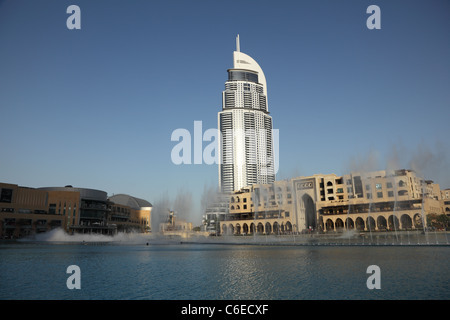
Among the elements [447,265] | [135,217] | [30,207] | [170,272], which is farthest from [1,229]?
[447,265]

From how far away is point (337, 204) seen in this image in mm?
104312

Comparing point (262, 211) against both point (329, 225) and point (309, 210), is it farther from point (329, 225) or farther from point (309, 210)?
point (329, 225)

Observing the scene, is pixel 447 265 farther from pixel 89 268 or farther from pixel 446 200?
pixel 446 200

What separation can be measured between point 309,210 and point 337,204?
55.3 ft

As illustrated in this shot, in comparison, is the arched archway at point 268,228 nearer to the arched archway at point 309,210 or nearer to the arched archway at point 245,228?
the arched archway at point 245,228

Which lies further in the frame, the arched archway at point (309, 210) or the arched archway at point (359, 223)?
the arched archway at point (309, 210)

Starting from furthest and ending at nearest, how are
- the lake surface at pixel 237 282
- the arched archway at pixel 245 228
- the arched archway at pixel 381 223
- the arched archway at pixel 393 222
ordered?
the arched archway at pixel 245 228
the arched archway at pixel 381 223
the arched archway at pixel 393 222
the lake surface at pixel 237 282

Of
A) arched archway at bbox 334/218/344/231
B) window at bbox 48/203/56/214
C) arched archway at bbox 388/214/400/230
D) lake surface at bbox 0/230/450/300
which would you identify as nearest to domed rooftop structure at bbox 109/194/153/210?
window at bbox 48/203/56/214

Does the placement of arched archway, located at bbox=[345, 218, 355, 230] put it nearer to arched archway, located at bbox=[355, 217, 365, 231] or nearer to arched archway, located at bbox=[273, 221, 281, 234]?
arched archway, located at bbox=[355, 217, 365, 231]

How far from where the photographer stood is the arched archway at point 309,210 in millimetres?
117769

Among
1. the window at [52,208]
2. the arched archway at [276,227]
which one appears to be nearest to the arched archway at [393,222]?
the arched archway at [276,227]

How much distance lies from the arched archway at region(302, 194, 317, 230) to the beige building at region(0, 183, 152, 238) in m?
71.5

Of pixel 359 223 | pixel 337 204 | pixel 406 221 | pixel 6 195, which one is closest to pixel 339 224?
pixel 337 204
